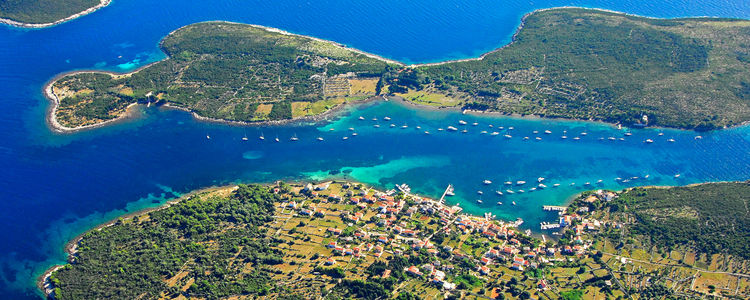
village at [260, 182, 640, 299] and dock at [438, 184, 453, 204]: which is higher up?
dock at [438, 184, 453, 204]

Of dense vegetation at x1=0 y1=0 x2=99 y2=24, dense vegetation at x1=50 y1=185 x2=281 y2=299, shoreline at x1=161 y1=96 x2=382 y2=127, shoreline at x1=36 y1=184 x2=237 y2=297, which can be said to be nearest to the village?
dense vegetation at x1=50 y1=185 x2=281 y2=299

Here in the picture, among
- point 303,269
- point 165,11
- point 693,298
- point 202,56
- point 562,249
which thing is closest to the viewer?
point 693,298

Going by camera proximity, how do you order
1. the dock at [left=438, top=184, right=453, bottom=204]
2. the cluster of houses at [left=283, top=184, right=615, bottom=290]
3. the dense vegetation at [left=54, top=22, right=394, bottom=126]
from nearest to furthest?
1. the cluster of houses at [left=283, top=184, right=615, bottom=290]
2. the dock at [left=438, top=184, right=453, bottom=204]
3. the dense vegetation at [left=54, top=22, right=394, bottom=126]

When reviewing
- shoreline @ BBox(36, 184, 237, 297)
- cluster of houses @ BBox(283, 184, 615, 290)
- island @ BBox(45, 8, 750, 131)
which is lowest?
shoreline @ BBox(36, 184, 237, 297)

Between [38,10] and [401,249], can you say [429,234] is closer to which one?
[401,249]

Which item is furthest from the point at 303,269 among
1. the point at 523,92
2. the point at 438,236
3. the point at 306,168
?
the point at 523,92

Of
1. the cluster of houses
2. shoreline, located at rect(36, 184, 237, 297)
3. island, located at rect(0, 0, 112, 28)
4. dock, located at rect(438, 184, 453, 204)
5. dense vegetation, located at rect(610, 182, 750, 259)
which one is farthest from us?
island, located at rect(0, 0, 112, 28)

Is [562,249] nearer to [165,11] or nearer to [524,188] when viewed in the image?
[524,188]

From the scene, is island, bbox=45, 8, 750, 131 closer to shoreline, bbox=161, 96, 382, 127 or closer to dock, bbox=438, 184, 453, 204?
shoreline, bbox=161, 96, 382, 127
